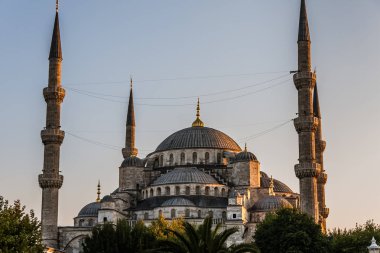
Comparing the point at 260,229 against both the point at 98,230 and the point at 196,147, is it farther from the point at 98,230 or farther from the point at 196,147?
the point at 196,147

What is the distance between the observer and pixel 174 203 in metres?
52.4

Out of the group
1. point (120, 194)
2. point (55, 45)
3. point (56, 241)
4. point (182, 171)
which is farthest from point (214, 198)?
point (55, 45)

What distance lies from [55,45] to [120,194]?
39.5ft

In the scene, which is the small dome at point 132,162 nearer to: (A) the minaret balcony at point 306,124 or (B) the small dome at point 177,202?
(B) the small dome at point 177,202

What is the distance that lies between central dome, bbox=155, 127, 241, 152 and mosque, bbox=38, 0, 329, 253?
0.23ft

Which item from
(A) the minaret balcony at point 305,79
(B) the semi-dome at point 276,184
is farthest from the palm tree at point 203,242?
(B) the semi-dome at point 276,184

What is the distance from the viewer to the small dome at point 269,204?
52031 mm

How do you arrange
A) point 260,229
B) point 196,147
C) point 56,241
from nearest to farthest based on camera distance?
1. point 260,229
2. point 56,241
3. point 196,147

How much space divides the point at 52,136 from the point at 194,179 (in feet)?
34.7

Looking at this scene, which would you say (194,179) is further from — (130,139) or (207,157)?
(130,139)

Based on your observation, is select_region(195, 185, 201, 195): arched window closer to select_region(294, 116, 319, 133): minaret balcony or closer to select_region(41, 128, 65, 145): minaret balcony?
select_region(41, 128, 65, 145): minaret balcony

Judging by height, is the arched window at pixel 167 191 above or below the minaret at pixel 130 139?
below

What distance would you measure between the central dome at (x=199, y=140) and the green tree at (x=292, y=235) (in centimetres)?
1772

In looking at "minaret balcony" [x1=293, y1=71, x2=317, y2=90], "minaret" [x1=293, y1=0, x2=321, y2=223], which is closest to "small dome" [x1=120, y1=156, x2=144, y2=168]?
"minaret" [x1=293, y1=0, x2=321, y2=223]
